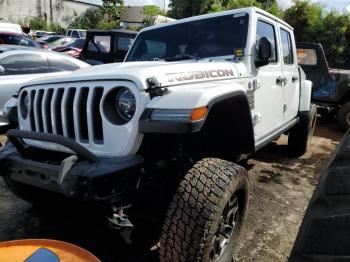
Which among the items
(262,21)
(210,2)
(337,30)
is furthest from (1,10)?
(262,21)

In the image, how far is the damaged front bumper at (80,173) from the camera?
217 centimetres

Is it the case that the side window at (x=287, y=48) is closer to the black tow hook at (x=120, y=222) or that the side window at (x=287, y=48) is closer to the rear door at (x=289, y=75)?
the rear door at (x=289, y=75)

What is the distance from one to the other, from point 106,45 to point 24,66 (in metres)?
3.36

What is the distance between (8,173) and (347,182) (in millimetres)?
2171

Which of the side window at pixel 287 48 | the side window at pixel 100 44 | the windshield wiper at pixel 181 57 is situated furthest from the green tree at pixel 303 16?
the windshield wiper at pixel 181 57

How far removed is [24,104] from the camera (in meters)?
3.13

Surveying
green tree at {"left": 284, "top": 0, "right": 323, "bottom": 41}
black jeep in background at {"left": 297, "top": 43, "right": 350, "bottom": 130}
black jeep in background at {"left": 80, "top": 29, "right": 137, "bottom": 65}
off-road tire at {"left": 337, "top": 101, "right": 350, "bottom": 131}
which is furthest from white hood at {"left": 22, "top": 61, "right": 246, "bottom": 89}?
green tree at {"left": 284, "top": 0, "right": 323, "bottom": 41}

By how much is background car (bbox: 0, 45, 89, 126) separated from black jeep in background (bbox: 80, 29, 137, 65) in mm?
2215

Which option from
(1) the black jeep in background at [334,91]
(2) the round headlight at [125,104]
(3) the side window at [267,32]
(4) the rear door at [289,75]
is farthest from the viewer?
(1) the black jeep in background at [334,91]

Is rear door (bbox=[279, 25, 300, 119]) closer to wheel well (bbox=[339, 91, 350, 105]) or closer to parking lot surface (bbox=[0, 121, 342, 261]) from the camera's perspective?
parking lot surface (bbox=[0, 121, 342, 261])

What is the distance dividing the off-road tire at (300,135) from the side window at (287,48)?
847 mm

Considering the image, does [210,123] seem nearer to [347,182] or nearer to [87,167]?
[87,167]

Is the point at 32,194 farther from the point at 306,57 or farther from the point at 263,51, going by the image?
the point at 306,57

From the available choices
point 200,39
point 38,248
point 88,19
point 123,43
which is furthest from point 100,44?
point 88,19
